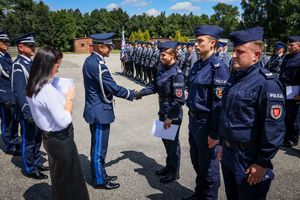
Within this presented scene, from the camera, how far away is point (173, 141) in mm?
4477

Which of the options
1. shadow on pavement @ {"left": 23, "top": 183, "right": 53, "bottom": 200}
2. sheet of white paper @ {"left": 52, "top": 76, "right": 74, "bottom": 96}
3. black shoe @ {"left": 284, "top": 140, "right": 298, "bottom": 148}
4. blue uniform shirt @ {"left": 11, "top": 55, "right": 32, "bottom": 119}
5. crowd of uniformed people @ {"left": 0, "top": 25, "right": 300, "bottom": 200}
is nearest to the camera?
crowd of uniformed people @ {"left": 0, "top": 25, "right": 300, "bottom": 200}

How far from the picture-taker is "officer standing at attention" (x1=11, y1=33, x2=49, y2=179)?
443 centimetres

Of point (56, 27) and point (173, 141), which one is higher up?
point (56, 27)

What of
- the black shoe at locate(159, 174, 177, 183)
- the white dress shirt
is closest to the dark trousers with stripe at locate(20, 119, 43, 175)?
the white dress shirt

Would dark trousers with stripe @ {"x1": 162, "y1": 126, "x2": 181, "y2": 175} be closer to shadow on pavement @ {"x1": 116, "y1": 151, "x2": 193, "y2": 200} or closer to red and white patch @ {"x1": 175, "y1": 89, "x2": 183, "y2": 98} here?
shadow on pavement @ {"x1": 116, "y1": 151, "x2": 193, "y2": 200}

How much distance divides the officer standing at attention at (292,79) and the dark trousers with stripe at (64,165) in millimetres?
4527

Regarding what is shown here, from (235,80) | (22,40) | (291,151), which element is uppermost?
(22,40)

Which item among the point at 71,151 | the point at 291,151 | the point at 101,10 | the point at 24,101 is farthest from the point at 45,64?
the point at 101,10

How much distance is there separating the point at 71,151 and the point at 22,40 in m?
2.41

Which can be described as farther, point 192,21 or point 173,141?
point 192,21

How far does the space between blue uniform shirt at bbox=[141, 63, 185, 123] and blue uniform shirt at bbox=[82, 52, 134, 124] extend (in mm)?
625

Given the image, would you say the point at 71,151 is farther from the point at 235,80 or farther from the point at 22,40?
the point at 22,40

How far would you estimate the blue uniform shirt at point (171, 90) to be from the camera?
13.8 ft

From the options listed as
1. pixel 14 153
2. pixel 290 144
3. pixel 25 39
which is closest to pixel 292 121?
pixel 290 144
